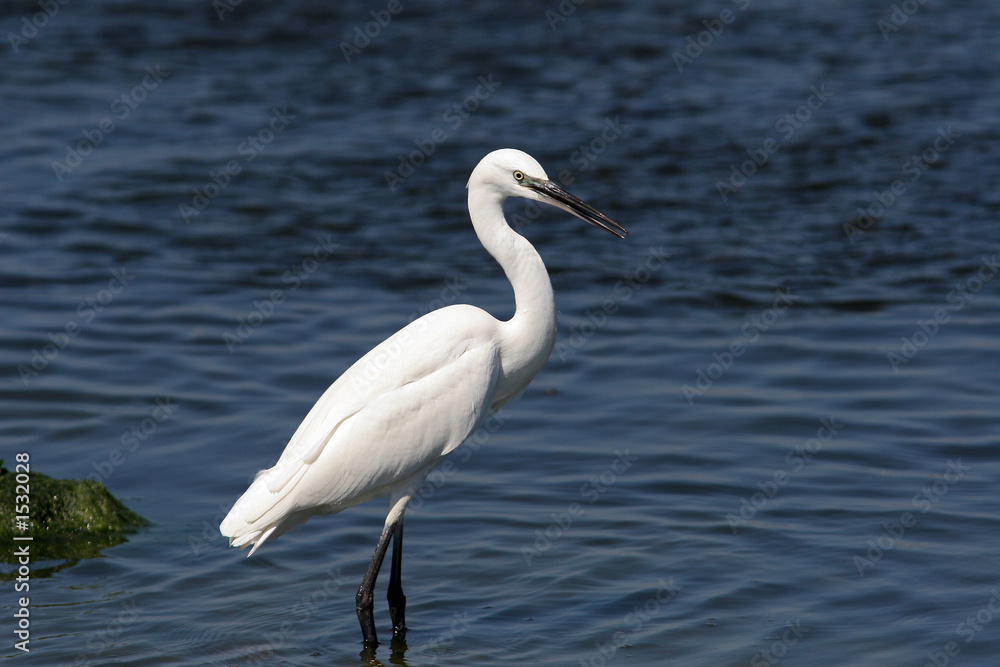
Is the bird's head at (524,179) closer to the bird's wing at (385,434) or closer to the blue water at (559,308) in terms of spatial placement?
the bird's wing at (385,434)

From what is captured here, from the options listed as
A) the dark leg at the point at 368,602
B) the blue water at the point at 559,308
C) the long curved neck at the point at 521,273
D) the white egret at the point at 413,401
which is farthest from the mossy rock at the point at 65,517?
the long curved neck at the point at 521,273

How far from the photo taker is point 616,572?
269 inches

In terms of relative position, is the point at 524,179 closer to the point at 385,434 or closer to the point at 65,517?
the point at 385,434

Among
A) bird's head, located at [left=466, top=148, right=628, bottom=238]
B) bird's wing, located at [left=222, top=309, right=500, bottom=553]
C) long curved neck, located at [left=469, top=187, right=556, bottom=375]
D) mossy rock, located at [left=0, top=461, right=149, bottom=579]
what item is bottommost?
mossy rock, located at [left=0, top=461, right=149, bottom=579]

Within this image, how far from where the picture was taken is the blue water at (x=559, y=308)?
21.3ft

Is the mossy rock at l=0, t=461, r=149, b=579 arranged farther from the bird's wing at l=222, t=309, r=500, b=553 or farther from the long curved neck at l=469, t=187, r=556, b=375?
the long curved neck at l=469, t=187, r=556, b=375

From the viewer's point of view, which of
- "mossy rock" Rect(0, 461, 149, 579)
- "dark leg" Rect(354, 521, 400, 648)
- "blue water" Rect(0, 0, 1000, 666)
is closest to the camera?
"dark leg" Rect(354, 521, 400, 648)

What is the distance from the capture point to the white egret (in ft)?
20.0

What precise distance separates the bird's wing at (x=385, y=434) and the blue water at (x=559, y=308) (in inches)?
28.8

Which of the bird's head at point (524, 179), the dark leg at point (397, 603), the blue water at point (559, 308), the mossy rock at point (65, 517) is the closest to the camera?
the bird's head at point (524, 179)

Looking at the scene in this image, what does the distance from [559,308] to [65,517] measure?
197 inches

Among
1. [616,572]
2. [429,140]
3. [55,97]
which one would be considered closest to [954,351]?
[616,572]

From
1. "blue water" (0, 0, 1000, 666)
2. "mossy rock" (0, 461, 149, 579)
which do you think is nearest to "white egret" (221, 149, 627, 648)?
"blue water" (0, 0, 1000, 666)

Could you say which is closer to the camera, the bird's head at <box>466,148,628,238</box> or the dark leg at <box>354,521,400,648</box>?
the bird's head at <box>466,148,628,238</box>
